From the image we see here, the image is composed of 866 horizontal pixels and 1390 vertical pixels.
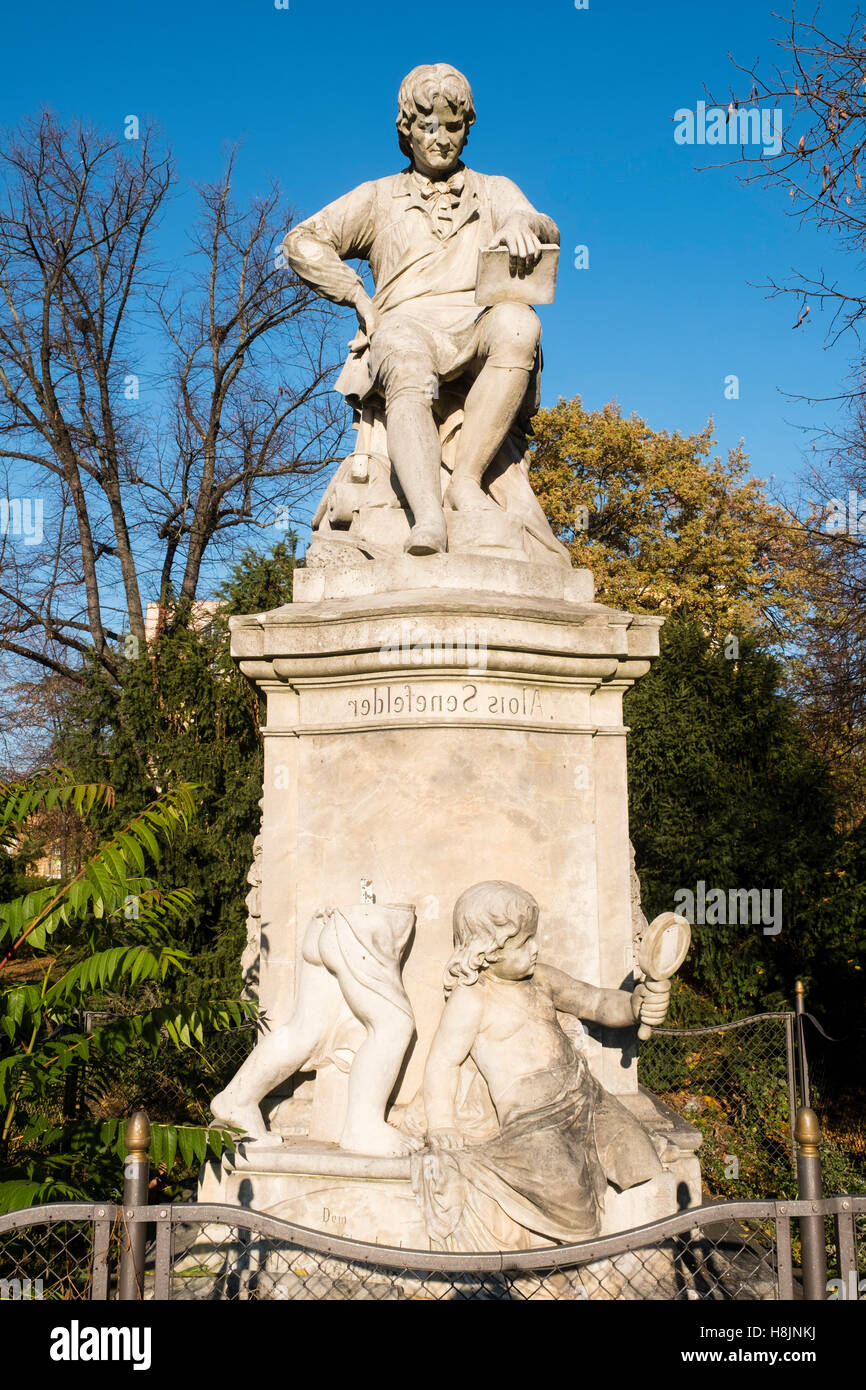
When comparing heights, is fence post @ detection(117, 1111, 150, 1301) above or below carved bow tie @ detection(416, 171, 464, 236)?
below

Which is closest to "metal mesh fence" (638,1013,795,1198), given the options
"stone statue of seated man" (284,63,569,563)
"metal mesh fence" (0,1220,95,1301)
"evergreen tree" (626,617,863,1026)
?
"evergreen tree" (626,617,863,1026)

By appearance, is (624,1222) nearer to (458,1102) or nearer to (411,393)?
(458,1102)

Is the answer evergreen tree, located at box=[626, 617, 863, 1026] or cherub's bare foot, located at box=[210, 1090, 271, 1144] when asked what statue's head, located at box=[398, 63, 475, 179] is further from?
evergreen tree, located at box=[626, 617, 863, 1026]

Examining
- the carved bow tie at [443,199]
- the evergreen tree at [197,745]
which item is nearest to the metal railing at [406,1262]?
the carved bow tie at [443,199]

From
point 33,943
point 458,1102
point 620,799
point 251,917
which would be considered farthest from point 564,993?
→ point 33,943

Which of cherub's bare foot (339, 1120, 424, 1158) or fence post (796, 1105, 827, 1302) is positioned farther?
cherub's bare foot (339, 1120, 424, 1158)

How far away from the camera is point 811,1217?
2.66m

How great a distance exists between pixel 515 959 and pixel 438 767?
0.93 metres

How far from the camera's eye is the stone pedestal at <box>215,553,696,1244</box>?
4.73m

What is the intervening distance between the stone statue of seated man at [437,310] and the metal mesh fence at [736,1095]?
12.7 ft

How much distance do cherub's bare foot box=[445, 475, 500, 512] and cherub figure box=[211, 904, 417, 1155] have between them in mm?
1908

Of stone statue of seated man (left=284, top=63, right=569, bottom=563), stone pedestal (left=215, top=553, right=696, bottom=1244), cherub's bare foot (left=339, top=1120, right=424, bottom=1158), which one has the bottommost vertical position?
cherub's bare foot (left=339, top=1120, right=424, bottom=1158)
